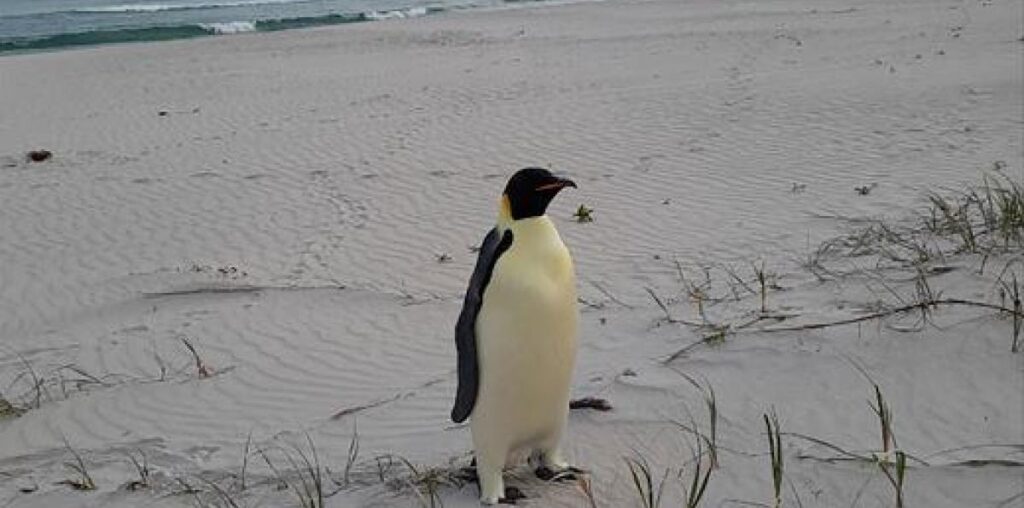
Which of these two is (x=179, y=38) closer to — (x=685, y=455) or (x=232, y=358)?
(x=232, y=358)

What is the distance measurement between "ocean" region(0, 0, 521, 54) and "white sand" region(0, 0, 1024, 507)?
406 inches

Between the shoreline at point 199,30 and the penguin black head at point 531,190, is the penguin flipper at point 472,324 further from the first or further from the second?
the shoreline at point 199,30

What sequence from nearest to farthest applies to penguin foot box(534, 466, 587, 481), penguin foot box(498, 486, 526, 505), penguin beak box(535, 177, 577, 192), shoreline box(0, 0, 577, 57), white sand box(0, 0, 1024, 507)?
penguin beak box(535, 177, 577, 192), penguin foot box(498, 486, 526, 505), penguin foot box(534, 466, 587, 481), white sand box(0, 0, 1024, 507), shoreline box(0, 0, 577, 57)

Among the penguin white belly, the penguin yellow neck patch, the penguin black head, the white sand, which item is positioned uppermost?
the penguin black head

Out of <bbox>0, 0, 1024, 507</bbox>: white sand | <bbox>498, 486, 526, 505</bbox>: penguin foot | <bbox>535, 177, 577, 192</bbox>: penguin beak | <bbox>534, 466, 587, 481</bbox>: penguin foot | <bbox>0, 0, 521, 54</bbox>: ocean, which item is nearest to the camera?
<bbox>535, 177, 577, 192</bbox>: penguin beak

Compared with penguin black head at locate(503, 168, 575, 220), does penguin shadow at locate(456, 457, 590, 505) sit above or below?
below

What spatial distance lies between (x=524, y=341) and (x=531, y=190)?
46 centimetres

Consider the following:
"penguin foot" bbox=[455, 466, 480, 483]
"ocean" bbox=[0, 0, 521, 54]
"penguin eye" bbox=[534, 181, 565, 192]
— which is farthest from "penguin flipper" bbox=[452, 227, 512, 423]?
"ocean" bbox=[0, 0, 521, 54]

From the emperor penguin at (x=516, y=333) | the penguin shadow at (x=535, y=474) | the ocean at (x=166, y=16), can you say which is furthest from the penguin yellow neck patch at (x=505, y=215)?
the ocean at (x=166, y=16)

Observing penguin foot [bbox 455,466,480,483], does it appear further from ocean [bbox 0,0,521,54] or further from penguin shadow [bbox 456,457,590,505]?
ocean [bbox 0,0,521,54]

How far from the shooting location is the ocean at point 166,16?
90.7ft

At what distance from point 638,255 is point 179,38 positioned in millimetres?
22853

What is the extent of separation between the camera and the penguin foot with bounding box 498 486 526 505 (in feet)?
11.4

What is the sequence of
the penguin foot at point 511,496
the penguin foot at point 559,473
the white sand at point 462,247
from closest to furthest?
the penguin foot at point 511,496 < the penguin foot at point 559,473 < the white sand at point 462,247
